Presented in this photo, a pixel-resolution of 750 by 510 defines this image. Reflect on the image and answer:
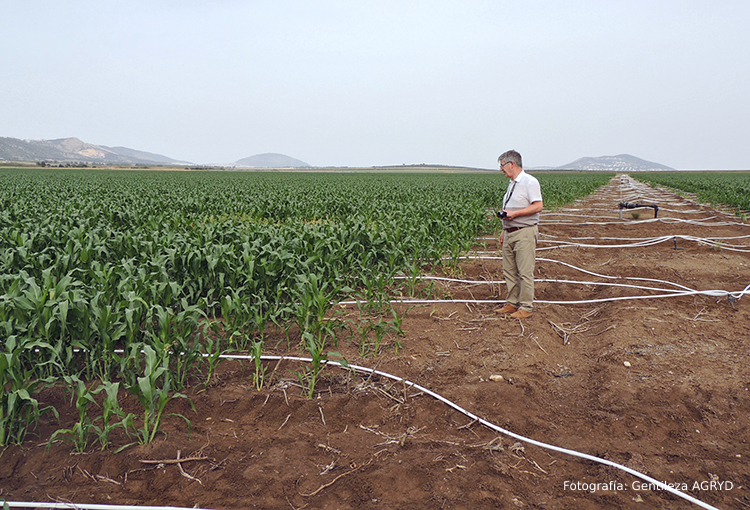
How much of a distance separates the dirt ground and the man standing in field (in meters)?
0.39

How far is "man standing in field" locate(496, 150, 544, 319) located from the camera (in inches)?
189

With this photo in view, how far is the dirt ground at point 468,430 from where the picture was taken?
7.64 ft

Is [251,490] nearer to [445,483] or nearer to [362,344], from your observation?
[445,483]

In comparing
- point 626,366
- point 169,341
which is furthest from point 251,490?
point 626,366

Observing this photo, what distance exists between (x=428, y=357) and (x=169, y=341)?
2.31m

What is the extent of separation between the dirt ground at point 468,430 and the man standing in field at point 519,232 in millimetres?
386

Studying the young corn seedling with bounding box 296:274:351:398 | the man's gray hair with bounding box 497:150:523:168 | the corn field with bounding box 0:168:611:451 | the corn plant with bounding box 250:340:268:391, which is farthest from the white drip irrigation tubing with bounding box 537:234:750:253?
the corn plant with bounding box 250:340:268:391

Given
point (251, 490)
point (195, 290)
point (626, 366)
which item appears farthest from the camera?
point (195, 290)

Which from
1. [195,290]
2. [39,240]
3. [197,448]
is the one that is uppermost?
[39,240]

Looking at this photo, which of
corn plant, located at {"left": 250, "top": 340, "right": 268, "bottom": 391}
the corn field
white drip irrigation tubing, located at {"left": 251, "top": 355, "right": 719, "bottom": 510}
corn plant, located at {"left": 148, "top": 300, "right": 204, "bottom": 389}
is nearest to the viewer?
white drip irrigation tubing, located at {"left": 251, "top": 355, "right": 719, "bottom": 510}

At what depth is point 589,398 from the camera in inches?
132

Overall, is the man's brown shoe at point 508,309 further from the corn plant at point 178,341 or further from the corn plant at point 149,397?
the corn plant at point 149,397

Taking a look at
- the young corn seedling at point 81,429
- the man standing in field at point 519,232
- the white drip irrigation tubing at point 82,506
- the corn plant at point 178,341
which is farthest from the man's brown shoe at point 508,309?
the young corn seedling at point 81,429

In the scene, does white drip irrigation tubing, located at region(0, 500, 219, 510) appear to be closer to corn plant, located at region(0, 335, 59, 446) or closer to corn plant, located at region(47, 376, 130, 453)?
corn plant, located at region(47, 376, 130, 453)
